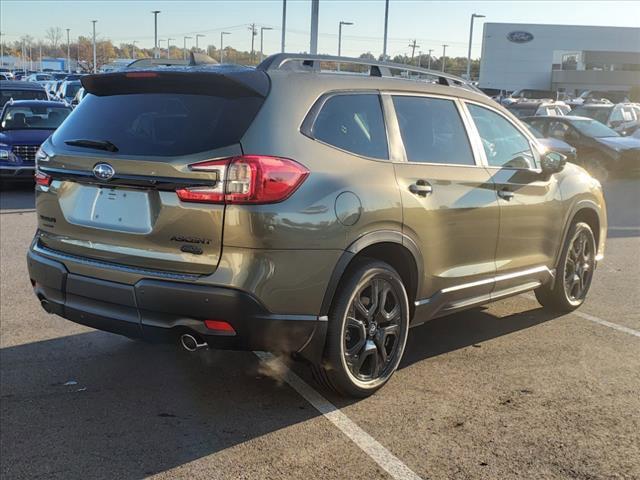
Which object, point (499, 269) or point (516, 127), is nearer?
point (499, 269)

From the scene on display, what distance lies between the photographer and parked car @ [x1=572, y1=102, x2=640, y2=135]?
2033cm

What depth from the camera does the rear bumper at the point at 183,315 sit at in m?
3.49

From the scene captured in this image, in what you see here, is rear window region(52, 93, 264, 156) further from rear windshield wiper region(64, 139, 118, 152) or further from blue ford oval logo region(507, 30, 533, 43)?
blue ford oval logo region(507, 30, 533, 43)

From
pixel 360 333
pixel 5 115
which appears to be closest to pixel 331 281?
pixel 360 333

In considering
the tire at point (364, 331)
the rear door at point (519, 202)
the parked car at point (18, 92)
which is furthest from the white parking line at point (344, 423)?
the parked car at point (18, 92)

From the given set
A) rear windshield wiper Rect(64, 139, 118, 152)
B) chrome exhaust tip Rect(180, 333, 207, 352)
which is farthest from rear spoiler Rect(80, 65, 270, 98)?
chrome exhaust tip Rect(180, 333, 207, 352)

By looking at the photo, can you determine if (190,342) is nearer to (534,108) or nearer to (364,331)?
(364,331)

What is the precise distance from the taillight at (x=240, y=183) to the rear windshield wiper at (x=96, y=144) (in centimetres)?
59

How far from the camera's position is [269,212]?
3488 millimetres

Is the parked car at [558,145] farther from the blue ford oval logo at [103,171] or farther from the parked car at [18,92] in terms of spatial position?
the parked car at [18,92]

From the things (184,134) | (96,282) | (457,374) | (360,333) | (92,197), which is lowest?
(457,374)

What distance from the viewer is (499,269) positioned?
4.98m

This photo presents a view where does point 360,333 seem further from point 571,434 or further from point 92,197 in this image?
point 92,197

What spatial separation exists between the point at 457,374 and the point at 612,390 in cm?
95
